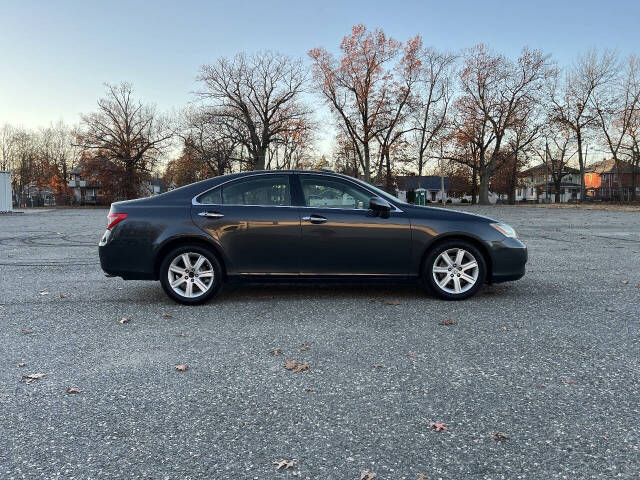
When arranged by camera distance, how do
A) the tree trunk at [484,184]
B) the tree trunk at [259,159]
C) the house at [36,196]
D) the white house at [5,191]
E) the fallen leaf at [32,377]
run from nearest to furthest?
the fallen leaf at [32,377] < the white house at [5,191] < the tree trunk at [259,159] < the tree trunk at [484,184] < the house at [36,196]

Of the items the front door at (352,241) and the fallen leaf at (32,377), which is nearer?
the fallen leaf at (32,377)

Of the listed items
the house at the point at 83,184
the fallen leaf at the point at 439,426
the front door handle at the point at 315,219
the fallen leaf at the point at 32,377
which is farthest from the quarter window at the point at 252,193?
the house at the point at 83,184

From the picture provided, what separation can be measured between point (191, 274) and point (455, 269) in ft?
10.5

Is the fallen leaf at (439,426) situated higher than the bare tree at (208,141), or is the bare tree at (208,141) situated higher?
the bare tree at (208,141)

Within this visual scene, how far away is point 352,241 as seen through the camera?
565cm

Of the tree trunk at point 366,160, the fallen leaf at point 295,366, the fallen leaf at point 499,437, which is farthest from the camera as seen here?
the tree trunk at point 366,160

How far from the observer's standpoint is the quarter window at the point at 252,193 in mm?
5762

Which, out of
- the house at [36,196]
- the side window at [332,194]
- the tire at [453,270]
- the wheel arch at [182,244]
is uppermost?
the house at [36,196]

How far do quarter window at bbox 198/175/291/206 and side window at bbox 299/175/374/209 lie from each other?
25cm

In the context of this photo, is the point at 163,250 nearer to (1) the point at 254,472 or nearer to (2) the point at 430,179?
(1) the point at 254,472

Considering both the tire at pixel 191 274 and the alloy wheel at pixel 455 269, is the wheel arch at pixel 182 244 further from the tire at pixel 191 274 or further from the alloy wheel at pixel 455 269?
the alloy wheel at pixel 455 269

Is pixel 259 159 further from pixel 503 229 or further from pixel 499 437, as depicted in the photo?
pixel 499 437

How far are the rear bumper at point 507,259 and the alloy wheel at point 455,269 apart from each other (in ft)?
0.81

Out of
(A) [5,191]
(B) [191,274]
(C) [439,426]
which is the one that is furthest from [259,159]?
(C) [439,426]
